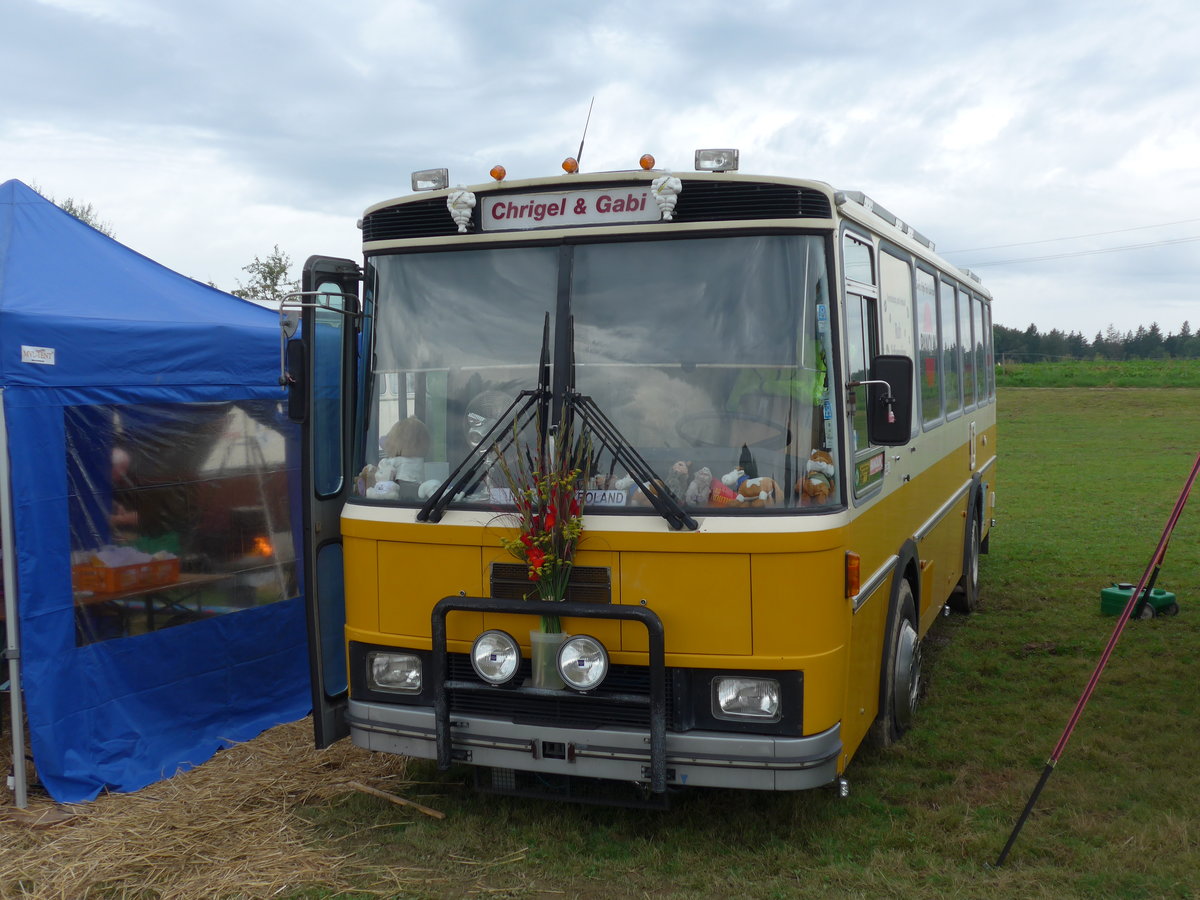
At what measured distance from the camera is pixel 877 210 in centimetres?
567

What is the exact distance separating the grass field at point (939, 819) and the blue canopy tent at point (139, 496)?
141 cm

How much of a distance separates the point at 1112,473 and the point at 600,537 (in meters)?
19.7

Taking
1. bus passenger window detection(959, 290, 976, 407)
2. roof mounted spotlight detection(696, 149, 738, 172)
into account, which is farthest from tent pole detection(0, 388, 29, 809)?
bus passenger window detection(959, 290, 976, 407)

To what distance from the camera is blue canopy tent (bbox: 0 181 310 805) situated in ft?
18.2

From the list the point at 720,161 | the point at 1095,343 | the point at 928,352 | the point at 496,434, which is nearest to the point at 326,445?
the point at 496,434

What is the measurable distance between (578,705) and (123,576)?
116 inches

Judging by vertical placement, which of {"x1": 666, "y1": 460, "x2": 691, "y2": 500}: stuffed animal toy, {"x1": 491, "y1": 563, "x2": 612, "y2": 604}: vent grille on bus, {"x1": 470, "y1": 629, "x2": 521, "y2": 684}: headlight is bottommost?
{"x1": 470, "y1": 629, "x2": 521, "y2": 684}: headlight

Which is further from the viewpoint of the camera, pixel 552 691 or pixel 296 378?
pixel 296 378

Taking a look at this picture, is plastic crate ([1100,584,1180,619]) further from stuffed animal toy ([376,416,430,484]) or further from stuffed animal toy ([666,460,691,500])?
stuffed animal toy ([376,416,430,484])

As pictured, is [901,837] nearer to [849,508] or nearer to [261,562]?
[849,508]

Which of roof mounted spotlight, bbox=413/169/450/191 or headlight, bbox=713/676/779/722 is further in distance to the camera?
roof mounted spotlight, bbox=413/169/450/191

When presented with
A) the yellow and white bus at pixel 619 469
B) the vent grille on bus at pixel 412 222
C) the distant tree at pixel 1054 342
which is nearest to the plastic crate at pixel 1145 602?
the yellow and white bus at pixel 619 469

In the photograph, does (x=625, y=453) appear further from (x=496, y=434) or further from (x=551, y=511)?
(x=496, y=434)

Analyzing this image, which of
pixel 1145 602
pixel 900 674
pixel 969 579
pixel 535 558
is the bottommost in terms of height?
pixel 1145 602
